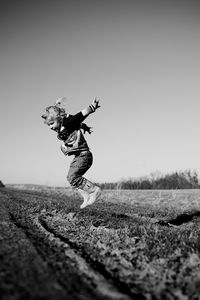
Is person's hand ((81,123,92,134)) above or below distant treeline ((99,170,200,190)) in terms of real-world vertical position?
below

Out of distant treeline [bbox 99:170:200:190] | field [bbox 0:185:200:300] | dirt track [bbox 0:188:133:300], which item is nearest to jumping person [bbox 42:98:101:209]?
field [bbox 0:185:200:300]

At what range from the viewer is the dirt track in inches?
66.3

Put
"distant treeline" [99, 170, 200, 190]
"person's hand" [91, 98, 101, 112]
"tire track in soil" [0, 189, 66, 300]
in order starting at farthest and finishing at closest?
"distant treeline" [99, 170, 200, 190] < "person's hand" [91, 98, 101, 112] < "tire track in soil" [0, 189, 66, 300]

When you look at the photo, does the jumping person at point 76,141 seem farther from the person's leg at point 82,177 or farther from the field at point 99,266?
the field at point 99,266

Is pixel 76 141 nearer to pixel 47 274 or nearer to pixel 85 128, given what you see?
pixel 85 128

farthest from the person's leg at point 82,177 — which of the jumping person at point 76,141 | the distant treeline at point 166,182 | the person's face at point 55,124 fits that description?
the distant treeline at point 166,182

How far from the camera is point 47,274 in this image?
201cm

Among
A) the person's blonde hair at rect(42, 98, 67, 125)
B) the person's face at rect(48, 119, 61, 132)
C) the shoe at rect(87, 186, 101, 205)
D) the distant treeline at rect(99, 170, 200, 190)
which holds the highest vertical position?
the distant treeline at rect(99, 170, 200, 190)

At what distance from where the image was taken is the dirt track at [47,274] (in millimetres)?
1684

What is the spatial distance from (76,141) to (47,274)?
347 centimetres

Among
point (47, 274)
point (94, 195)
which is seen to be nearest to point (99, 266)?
point (47, 274)

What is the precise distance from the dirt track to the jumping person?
240 centimetres

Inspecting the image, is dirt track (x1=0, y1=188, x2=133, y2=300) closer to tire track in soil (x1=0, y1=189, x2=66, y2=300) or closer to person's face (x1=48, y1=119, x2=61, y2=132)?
tire track in soil (x1=0, y1=189, x2=66, y2=300)

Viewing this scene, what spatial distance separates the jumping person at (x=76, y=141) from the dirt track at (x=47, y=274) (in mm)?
2400
